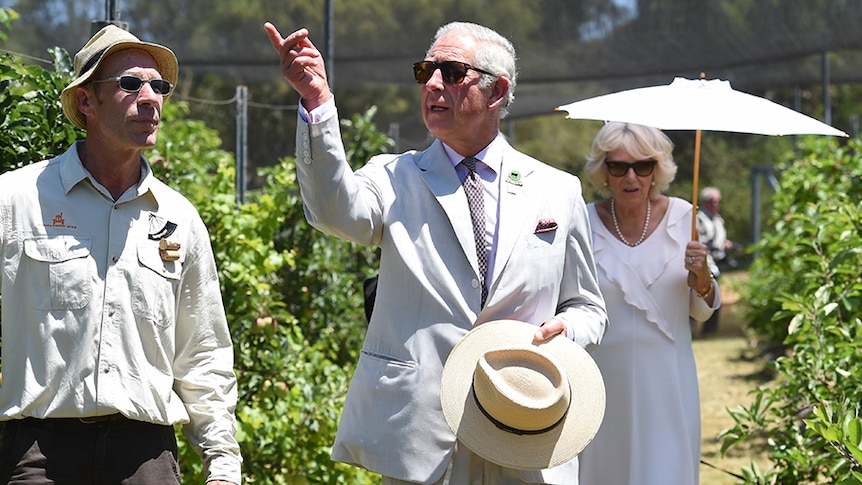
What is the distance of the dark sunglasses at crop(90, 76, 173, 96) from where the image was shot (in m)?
2.93

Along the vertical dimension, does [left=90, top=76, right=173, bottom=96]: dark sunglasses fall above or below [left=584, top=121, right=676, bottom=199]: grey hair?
above

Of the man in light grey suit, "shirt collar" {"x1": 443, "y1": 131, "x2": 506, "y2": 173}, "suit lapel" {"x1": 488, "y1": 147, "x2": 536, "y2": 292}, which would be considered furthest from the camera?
"shirt collar" {"x1": 443, "y1": 131, "x2": 506, "y2": 173}

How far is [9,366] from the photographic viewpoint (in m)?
2.79

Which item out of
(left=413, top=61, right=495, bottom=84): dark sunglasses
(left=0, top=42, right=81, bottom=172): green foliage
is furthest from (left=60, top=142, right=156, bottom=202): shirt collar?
(left=413, top=61, right=495, bottom=84): dark sunglasses

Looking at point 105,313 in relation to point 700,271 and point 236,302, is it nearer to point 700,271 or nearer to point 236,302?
point 236,302

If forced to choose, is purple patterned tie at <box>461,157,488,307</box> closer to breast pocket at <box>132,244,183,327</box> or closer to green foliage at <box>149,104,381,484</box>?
breast pocket at <box>132,244,183,327</box>

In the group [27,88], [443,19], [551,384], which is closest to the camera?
[551,384]

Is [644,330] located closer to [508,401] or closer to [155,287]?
[508,401]

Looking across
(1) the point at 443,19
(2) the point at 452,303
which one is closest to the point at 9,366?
(2) the point at 452,303

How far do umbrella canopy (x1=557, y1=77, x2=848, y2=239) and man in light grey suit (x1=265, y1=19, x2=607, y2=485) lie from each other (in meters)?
0.89

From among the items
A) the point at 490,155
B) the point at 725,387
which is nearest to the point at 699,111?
the point at 490,155

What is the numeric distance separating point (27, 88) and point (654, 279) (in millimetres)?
2243

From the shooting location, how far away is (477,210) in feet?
10.5

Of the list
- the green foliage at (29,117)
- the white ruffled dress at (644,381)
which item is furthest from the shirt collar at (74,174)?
the white ruffled dress at (644,381)
